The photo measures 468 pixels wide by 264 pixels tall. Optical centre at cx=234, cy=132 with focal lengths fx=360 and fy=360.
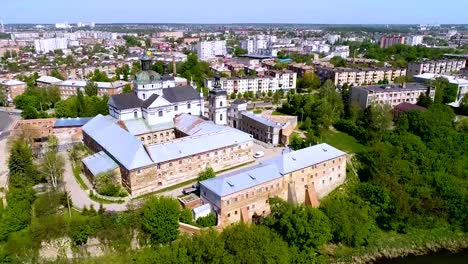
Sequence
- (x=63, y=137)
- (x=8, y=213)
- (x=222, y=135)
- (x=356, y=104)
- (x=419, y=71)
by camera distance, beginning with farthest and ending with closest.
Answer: (x=419, y=71)
(x=356, y=104)
(x=63, y=137)
(x=222, y=135)
(x=8, y=213)

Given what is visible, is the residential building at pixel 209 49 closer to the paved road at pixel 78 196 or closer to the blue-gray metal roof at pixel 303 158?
the paved road at pixel 78 196

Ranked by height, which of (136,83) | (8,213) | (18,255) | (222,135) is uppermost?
(136,83)

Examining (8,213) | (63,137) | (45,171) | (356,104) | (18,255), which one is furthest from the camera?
(356,104)

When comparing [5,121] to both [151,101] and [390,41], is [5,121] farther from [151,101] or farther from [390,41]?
[390,41]

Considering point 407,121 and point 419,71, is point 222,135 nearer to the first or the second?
point 407,121

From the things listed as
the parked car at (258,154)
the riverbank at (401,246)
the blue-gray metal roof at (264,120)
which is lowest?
the riverbank at (401,246)

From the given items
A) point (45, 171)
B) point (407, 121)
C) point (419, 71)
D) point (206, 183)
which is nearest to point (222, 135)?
point (206, 183)

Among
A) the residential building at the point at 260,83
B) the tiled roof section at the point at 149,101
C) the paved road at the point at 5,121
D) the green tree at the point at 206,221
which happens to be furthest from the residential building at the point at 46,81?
the green tree at the point at 206,221
